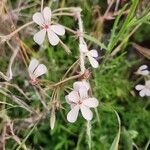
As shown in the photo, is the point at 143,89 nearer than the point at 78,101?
No

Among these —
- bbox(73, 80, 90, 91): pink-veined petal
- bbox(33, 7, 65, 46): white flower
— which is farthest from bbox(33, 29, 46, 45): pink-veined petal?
bbox(73, 80, 90, 91): pink-veined petal

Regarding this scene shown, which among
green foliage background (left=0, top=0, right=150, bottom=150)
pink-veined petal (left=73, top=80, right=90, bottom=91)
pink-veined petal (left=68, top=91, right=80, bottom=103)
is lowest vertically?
green foliage background (left=0, top=0, right=150, bottom=150)

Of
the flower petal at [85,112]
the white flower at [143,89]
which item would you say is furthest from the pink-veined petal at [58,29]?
the white flower at [143,89]

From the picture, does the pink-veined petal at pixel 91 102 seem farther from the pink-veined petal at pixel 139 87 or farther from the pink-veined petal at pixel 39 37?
the pink-veined petal at pixel 139 87

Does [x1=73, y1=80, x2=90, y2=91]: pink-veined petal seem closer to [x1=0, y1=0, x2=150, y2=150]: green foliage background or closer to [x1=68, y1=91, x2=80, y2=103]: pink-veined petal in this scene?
[x1=68, y1=91, x2=80, y2=103]: pink-veined petal

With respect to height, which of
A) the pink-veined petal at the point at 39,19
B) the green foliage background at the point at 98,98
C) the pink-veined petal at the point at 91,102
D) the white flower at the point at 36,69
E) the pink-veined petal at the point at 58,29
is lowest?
the green foliage background at the point at 98,98

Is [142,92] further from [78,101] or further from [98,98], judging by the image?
[78,101]

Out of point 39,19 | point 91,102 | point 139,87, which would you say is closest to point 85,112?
point 91,102

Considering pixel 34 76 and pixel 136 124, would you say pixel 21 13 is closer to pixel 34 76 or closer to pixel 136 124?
pixel 34 76

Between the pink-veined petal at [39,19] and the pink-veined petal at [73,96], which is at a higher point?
the pink-veined petal at [39,19]
